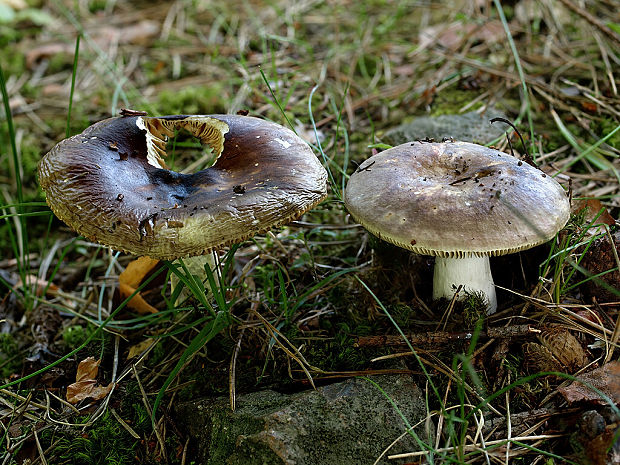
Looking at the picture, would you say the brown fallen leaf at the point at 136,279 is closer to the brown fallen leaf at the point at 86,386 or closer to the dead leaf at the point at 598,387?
the brown fallen leaf at the point at 86,386

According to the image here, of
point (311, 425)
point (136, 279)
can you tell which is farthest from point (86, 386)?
point (311, 425)

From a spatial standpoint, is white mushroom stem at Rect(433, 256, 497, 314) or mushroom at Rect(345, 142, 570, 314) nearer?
mushroom at Rect(345, 142, 570, 314)

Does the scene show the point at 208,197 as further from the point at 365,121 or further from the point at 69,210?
the point at 365,121

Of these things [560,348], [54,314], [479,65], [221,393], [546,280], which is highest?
[479,65]

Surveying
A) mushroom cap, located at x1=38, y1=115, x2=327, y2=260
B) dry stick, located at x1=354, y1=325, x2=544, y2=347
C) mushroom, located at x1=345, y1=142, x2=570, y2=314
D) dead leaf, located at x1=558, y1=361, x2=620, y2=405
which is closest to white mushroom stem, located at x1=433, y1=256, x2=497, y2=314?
mushroom, located at x1=345, y1=142, x2=570, y2=314

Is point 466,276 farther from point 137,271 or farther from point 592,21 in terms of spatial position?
point 592,21

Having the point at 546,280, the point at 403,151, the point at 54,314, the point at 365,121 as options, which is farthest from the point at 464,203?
the point at 54,314

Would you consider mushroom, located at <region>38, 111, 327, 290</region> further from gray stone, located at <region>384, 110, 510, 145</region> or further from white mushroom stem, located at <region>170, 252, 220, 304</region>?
gray stone, located at <region>384, 110, 510, 145</region>
